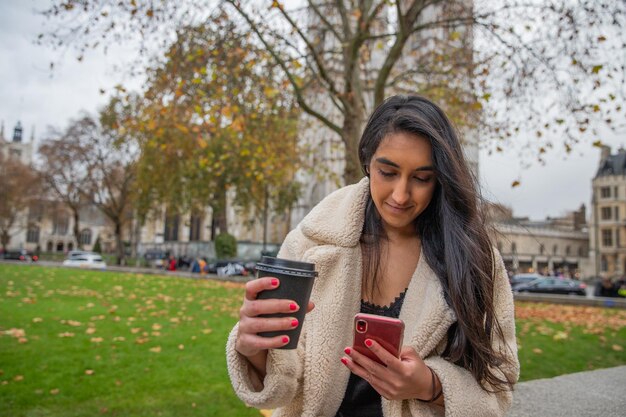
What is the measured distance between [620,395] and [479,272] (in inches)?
84.6

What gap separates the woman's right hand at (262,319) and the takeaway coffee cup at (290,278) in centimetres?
1

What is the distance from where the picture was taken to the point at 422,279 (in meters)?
1.85

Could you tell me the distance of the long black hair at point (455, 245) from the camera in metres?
1.68

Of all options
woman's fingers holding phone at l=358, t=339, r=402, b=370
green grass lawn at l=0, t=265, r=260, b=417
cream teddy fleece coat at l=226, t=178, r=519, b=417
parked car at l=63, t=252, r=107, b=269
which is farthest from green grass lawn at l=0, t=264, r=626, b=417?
parked car at l=63, t=252, r=107, b=269

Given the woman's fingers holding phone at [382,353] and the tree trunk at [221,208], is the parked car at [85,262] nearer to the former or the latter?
the tree trunk at [221,208]

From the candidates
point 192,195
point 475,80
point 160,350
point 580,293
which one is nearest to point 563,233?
point 580,293

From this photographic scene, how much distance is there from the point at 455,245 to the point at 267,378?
0.80 m

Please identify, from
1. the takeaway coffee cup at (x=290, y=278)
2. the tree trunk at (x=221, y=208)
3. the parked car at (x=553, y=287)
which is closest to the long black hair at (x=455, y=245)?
the takeaway coffee cup at (x=290, y=278)

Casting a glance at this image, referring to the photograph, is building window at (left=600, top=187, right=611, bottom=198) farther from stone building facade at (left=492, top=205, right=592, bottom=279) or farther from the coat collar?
the coat collar

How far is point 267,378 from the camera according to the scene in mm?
1637

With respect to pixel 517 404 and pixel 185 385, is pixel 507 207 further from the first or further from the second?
pixel 185 385

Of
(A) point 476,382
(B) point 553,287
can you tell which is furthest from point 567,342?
(B) point 553,287

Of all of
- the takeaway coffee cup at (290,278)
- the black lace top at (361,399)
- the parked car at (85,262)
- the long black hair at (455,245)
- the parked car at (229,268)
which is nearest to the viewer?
the takeaway coffee cup at (290,278)

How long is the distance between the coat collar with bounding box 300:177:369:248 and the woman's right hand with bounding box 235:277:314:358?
0.54 m
